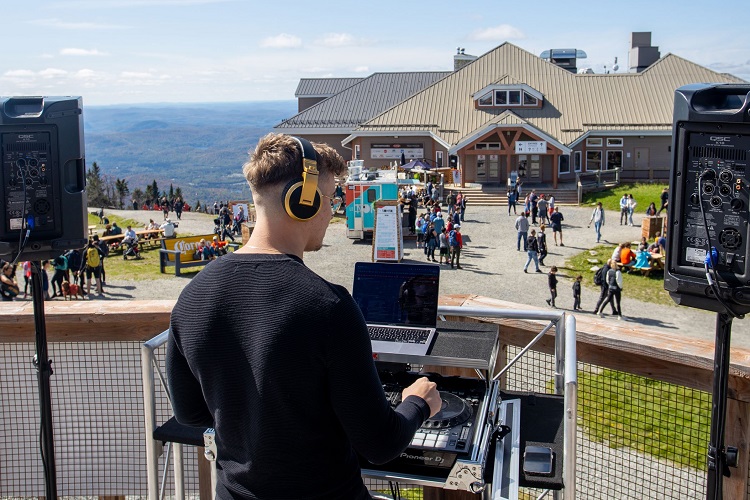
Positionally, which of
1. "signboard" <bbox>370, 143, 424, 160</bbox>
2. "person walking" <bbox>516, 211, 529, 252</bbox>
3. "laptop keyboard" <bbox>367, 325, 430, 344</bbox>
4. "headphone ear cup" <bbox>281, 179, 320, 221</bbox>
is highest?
"signboard" <bbox>370, 143, 424, 160</bbox>

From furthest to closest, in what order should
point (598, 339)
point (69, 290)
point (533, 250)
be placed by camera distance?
point (533, 250) → point (69, 290) → point (598, 339)

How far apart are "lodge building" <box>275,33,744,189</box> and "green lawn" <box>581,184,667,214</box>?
2.57m

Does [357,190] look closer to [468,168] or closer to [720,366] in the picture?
[468,168]

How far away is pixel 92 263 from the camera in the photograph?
76.6 feet

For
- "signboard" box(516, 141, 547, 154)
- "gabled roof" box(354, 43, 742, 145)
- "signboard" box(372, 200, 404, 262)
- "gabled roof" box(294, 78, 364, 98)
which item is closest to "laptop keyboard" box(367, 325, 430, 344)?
"signboard" box(372, 200, 404, 262)

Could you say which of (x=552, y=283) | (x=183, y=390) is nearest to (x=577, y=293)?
(x=552, y=283)

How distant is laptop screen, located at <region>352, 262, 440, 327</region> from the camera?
11.8 feet

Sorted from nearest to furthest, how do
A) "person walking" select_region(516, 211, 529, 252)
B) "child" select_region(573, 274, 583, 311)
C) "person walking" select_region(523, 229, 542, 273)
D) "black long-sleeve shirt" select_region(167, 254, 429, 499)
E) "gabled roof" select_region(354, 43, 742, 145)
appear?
"black long-sleeve shirt" select_region(167, 254, 429, 499) < "child" select_region(573, 274, 583, 311) < "person walking" select_region(523, 229, 542, 273) < "person walking" select_region(516, 211, 529, 252) < "gabled roof" select_region(354, 43, 742, 145)

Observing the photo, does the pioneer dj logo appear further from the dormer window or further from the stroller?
the dormer window

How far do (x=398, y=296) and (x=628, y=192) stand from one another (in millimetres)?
42051

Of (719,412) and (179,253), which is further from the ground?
(719,412)

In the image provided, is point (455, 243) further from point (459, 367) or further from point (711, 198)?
point (711, 198)

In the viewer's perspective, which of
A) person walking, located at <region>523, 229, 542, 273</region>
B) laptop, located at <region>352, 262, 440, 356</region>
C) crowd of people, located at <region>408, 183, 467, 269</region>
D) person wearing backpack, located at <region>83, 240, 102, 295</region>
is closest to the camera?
laptop, located at <region>352, 262, 440, 356</region>

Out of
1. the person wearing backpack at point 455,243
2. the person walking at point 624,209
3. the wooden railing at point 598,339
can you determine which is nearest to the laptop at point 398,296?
the wooden railing at point 598,339
